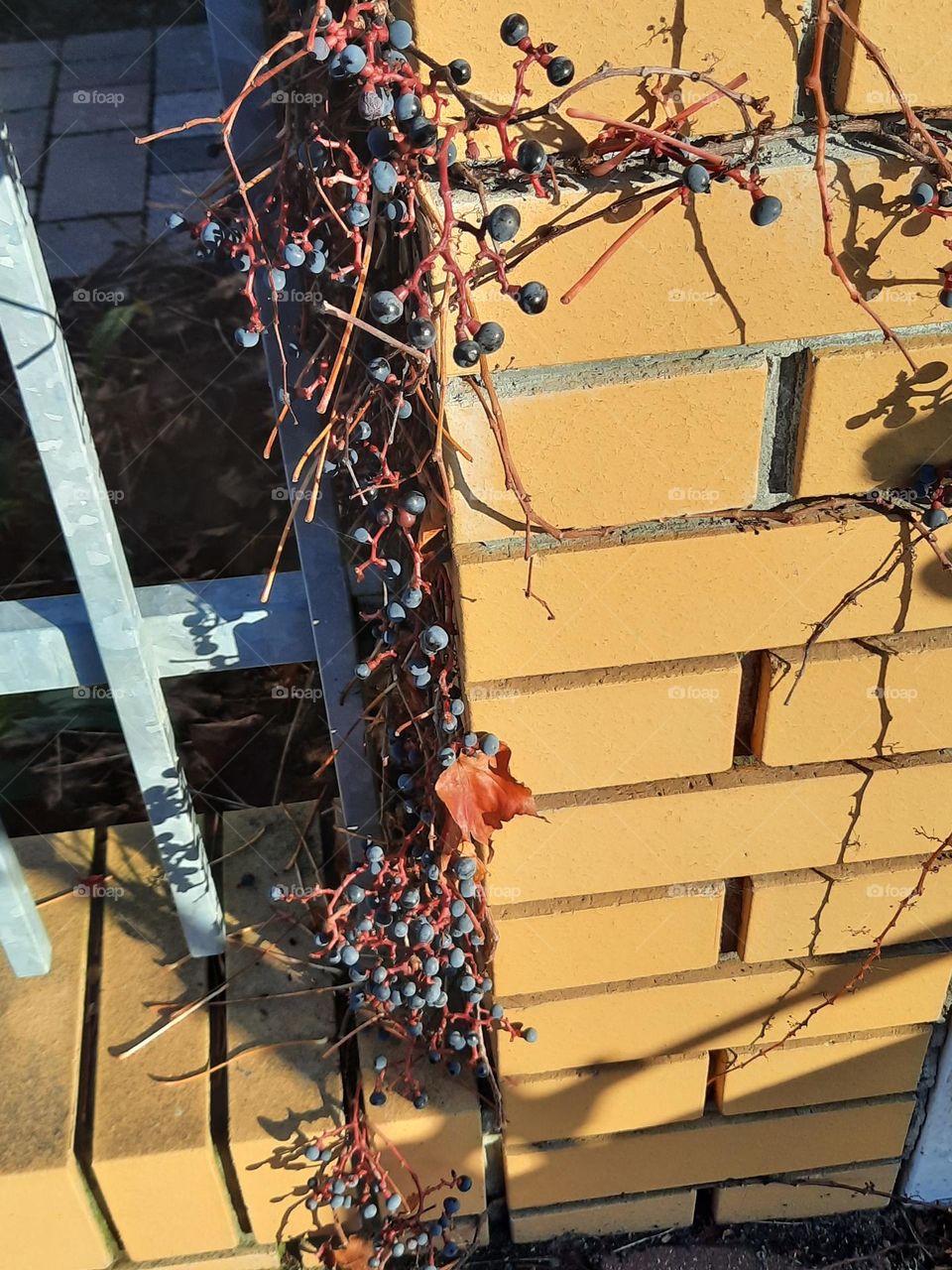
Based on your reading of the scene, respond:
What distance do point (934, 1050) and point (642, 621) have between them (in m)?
1.16

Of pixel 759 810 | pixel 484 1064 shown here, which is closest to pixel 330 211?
pixel 759 810

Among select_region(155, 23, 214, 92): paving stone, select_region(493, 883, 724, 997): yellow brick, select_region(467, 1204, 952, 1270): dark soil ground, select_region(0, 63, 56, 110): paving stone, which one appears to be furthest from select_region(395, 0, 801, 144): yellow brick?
select_region(0, 63, 56, 110): paving stone

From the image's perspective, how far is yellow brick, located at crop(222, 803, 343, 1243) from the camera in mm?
1893

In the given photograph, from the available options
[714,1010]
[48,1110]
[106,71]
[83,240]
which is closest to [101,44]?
[106,71]

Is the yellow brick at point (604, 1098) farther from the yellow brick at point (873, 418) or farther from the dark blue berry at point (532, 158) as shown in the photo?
the dark blue berry at point (532, 158)

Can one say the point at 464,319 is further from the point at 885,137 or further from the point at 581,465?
the point at 885,137

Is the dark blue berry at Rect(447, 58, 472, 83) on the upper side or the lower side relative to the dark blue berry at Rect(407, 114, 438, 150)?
upper

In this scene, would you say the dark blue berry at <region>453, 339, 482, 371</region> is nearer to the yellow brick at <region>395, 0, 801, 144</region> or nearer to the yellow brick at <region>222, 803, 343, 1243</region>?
the yellow brick at <region>395, 0, 801, 144</region>

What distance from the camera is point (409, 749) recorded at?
162cm

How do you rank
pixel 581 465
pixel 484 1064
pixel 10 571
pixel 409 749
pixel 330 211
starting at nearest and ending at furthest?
pixel 330 211, pixel 581 465, pixel 409 749, pixel 484 1064, pixel 10 571

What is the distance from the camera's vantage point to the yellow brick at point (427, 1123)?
1.91m

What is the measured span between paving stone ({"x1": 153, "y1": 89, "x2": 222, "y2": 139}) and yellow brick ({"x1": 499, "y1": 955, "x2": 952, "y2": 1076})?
3.66 meters

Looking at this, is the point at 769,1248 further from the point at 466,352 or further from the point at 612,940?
the point at 466,352

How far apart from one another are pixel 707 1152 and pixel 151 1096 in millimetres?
1009
